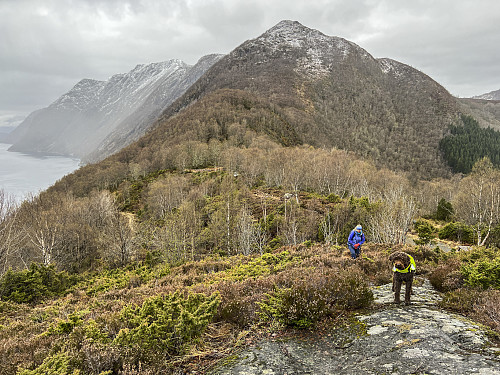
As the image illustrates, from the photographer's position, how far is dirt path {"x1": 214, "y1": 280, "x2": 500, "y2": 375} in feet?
12.1

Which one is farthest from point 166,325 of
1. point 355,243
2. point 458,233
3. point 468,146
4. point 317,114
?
point 468,146

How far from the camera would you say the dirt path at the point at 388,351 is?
12.1 feet

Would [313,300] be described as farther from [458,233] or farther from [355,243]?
[458,233]

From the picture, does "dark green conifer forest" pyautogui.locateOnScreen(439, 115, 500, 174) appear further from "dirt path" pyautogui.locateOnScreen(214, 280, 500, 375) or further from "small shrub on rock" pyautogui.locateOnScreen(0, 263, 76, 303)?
"small shrub on rock" pyautogui.locateOnScreen(0, 263, 76, 303)

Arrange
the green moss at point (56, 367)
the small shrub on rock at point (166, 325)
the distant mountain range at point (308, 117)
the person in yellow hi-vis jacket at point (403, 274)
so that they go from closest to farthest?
the green moss at point (56, 367) < the small shrub on rock at point (166, 325) < the person in yellow hi-vis jacket at point (403, 274) < the distant mountain range at point (308, 117)

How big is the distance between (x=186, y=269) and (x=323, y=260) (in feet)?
25.3

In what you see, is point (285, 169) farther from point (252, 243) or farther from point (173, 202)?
point (252, 243)

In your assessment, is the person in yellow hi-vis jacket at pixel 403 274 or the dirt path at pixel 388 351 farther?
the person in yellow hi-vis jacket at pixel 403 274

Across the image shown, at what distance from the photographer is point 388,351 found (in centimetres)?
414

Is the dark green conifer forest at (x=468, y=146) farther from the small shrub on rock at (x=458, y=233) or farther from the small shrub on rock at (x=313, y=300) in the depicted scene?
the small shrub on rock at (x=313, y=300)

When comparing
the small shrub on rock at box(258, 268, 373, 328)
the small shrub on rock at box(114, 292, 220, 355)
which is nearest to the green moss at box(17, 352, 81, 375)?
the small shrub on rock at box(114, 292, 220, 355)

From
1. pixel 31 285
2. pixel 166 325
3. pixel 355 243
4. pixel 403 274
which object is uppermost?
pixel 403 274

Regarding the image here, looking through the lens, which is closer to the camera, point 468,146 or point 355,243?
point 355,243

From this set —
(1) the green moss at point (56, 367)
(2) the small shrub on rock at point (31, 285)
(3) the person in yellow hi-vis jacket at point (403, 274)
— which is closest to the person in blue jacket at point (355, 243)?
(3) the person in yellow hi-vis jacket at point (403, 274)
